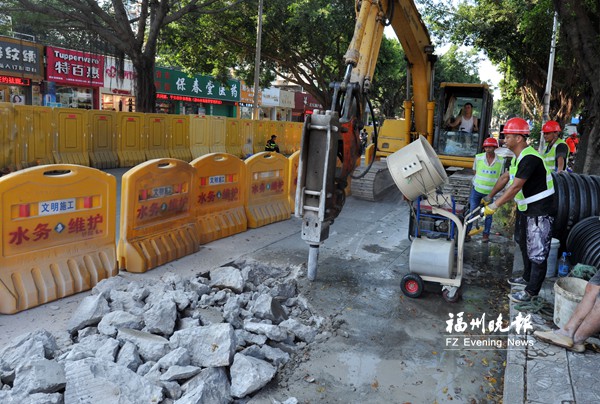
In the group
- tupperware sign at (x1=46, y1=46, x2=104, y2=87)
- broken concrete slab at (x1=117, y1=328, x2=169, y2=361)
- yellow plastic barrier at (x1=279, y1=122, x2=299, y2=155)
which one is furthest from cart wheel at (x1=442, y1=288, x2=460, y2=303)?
tupperware sign at (x1=46, y1=46, x2=104, y2=87)

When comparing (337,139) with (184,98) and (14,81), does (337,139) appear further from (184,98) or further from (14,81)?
(184,98)

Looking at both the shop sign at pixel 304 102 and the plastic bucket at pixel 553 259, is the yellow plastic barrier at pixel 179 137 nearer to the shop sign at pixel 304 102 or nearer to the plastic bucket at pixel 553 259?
the plastic bucket at pixel 553 259

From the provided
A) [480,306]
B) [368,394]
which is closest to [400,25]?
[480,306]

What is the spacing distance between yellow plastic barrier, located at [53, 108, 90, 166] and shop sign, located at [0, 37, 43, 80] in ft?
42.8

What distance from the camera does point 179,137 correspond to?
61.9ft

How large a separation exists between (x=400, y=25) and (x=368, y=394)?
7.44 m

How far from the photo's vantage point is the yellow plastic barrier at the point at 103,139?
15336 millimetres

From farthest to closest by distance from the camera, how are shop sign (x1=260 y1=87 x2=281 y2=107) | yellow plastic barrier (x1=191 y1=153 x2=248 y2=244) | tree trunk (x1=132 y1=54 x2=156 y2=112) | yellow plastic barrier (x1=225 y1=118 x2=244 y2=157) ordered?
shop sign (x1=260 y1=87 x2=281 y2=107) < yellow plastic barrier (x1=225 y1=118 x2=244 y2=157) < tree trunk (x1=132 y1=54 x2=156 y2=112) < yellow plastic barrier (x1=191 y1=153 x2=248 y2=244)

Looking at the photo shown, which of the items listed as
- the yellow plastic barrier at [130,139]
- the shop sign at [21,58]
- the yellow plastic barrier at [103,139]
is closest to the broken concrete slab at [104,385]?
the yellow plastic barrier at [103,139]

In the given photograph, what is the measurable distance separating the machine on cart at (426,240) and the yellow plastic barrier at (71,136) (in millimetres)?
11360

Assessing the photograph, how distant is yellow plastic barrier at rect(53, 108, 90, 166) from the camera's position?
14.2 meters

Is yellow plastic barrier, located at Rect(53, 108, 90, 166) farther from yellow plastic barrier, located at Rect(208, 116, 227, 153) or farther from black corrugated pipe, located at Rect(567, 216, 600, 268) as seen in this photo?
black corrugated pipe, located at Rect(567, 216, 600, 268)

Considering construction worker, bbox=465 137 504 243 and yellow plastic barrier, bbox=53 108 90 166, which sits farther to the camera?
yellow plastic barrier, bbox=53 108 90 166

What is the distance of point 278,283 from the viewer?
593 cm
